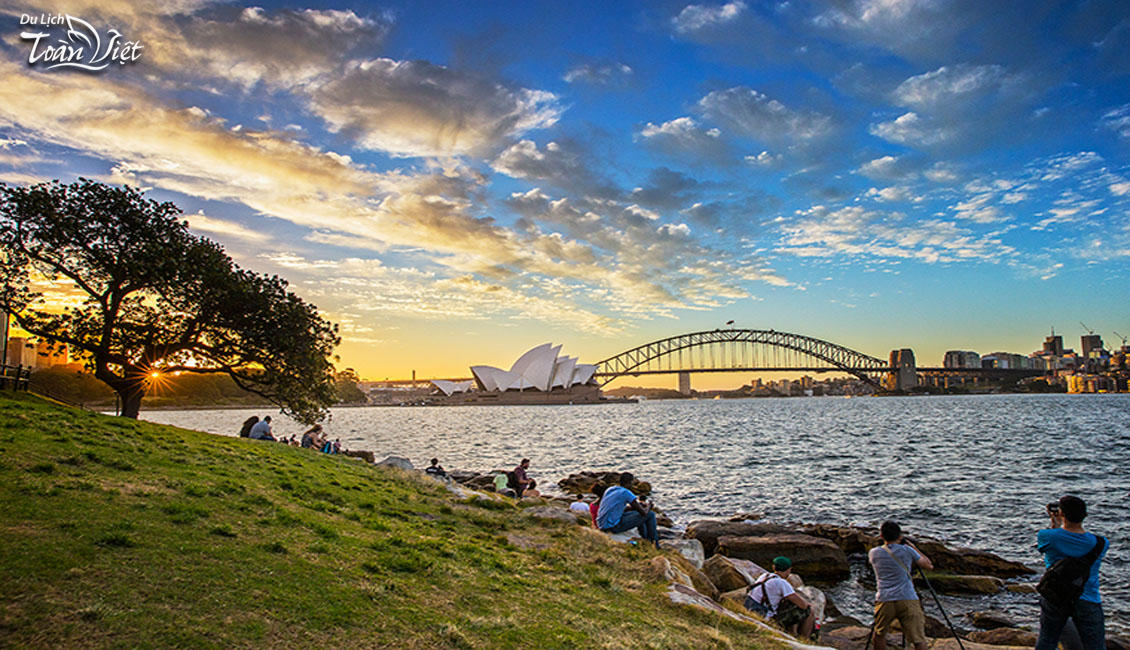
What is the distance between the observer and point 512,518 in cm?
1276

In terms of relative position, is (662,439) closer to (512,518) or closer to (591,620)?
(512,518)

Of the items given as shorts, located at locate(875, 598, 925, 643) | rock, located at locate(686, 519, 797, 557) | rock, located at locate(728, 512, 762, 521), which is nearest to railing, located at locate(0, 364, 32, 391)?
rock, located at locate(686, 519, 797, 557)

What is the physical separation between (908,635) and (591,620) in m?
4.36

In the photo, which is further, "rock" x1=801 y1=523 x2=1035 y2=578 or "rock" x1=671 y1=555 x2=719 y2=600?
"rock" x1=801 y1=523 x2=1035 y2=578

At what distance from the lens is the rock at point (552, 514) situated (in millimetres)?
12852

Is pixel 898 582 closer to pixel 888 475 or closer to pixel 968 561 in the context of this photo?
pixel 968 561

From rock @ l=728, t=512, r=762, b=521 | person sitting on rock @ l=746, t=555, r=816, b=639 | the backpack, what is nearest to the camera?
person sitting on rock @ l=746, t=555, r=816, b=639

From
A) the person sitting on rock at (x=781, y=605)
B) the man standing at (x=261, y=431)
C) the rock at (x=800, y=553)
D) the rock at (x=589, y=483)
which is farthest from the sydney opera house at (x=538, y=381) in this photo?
the person sitting on rock at (x=781, y=605)

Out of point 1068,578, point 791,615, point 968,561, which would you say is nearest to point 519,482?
point 791,615

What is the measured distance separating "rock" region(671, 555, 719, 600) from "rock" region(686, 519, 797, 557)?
5.47m

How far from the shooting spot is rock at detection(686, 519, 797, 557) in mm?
16000

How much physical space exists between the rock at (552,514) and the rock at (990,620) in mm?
7619

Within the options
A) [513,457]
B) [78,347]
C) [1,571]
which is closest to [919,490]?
[513,457]

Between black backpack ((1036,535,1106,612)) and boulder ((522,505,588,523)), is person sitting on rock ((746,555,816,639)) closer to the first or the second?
black backpack ((1036,535,1106,612))
